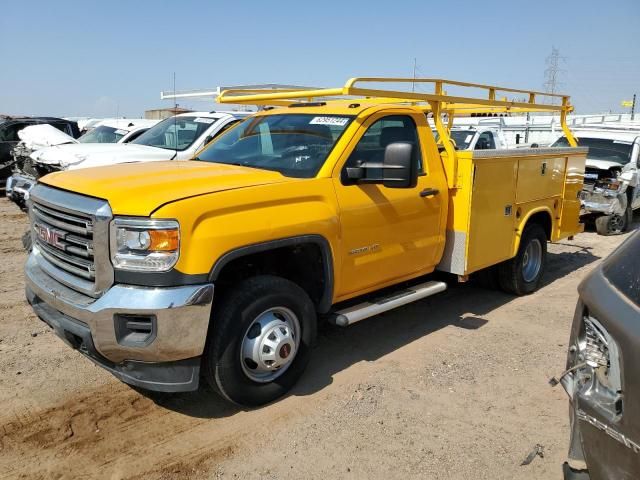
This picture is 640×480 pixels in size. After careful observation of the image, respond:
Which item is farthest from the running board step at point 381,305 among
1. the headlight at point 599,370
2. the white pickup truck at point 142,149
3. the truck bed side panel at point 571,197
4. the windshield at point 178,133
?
the windshield at point 178,133

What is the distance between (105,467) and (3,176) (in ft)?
42.2

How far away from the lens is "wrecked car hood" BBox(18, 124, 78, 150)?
10.1 m

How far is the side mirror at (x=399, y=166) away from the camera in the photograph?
13.2 ft

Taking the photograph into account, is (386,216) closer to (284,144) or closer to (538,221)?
(284,144)

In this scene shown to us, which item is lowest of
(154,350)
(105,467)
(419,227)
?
(105,467)

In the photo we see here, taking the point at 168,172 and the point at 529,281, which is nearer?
the point at 168,172

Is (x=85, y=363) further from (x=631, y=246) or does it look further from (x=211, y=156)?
(x=631, y=246)

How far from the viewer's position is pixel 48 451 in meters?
3.29

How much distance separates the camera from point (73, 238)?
3471mm

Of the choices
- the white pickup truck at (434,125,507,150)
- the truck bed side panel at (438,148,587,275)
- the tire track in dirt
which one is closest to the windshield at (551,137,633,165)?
the white pickup truck at (434,125,507,150)

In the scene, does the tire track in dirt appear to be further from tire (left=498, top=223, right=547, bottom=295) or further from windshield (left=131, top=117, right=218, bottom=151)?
windshield (left=131, top=117, right=218, bottom=151)

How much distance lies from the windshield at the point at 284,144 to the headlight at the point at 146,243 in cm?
121

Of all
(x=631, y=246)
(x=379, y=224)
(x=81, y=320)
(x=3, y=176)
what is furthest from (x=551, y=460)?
(x=3, y=176)

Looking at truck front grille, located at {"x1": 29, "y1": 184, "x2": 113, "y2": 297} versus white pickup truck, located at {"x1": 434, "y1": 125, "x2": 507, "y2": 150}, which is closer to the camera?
truck front grille, located at {"x1": 29, "y1": 184, "x2": 113, "y2": 297}
